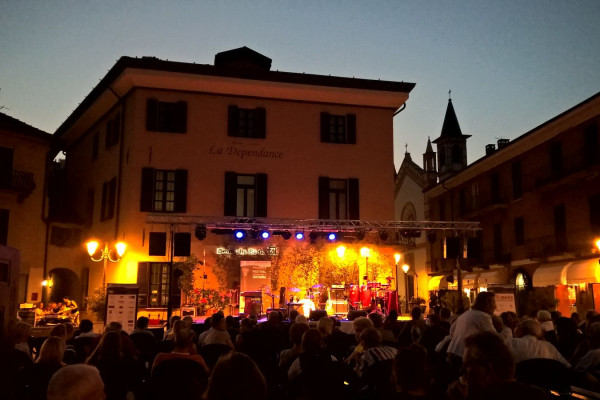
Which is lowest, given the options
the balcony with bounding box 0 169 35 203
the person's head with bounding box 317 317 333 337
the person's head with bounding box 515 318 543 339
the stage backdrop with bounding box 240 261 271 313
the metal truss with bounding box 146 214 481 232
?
the person's head with bounding box 317 317 333 337

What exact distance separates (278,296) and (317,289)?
1.51 meters

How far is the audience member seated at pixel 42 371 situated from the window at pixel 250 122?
1911 cm

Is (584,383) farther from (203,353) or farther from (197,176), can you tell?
(197,176)

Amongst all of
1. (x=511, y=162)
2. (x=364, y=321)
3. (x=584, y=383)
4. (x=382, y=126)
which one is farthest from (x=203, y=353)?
(x=511, y=162)

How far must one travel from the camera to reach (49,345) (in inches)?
229

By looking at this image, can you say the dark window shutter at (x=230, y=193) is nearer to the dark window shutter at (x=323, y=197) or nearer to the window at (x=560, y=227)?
the dark window shutter at (x=323, y=197)

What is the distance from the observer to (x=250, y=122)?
81.3ft

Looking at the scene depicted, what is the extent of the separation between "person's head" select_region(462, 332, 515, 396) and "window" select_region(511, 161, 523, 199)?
31282 mm

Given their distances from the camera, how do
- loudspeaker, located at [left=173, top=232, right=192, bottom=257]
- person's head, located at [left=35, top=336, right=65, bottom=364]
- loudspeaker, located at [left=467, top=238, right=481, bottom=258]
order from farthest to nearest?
loudspeaker, located at [left=467, top=238, right=481, bottom=258] → loudspeaker, located at [left=173, top=232, right=192, bottom=257] → person's head, located at [left=35, top=336, right=65, bottom=364]

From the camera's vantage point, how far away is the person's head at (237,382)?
305 centimetres

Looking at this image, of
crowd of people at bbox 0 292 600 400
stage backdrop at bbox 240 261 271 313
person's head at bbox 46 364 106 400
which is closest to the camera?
person's head at bbox 46 364 106 400

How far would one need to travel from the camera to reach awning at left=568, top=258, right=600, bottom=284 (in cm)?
2552

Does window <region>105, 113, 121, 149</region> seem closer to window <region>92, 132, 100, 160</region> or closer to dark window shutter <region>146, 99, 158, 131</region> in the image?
window <region>92, 132, 100, 160</region>

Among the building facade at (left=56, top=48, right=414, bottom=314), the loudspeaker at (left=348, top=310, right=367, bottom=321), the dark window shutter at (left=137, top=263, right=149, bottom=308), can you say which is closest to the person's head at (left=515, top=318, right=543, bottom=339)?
the loudspeaker at (left=348, top=310, right=367, bottom=321)
